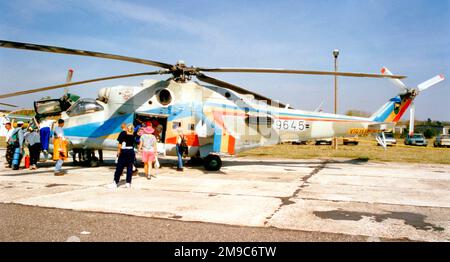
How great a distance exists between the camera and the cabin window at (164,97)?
12.7 m

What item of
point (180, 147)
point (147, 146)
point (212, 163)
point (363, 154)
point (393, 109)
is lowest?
point (363, 154)

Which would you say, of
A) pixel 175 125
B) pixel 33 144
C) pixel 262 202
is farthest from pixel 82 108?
pixel 262 202

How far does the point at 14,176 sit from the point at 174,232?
7.75m

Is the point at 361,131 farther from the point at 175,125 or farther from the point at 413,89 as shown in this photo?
the point at 175,125

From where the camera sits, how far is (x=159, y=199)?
23.4ft

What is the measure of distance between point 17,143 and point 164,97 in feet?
18.0

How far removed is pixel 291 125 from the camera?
555 inches

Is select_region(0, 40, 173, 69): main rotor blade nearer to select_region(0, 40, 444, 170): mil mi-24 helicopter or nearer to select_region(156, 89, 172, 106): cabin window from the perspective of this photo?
select_region(0, 40, 444, 170): mil mi-24 helicopter

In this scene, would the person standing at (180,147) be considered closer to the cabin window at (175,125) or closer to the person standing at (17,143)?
the cabin window at (175,125)

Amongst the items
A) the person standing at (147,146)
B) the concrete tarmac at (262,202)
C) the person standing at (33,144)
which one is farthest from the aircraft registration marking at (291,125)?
the person standing at (33,144)

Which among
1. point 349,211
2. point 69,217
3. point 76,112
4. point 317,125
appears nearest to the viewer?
point 69,217

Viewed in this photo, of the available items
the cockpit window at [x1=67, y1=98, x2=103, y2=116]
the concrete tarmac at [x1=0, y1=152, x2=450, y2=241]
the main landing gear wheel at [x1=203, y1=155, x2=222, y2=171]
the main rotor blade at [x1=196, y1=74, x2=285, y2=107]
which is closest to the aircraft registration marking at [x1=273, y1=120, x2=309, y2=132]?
the main rotor blade at [x1=196, y1=74, x2=285, y2=107]
